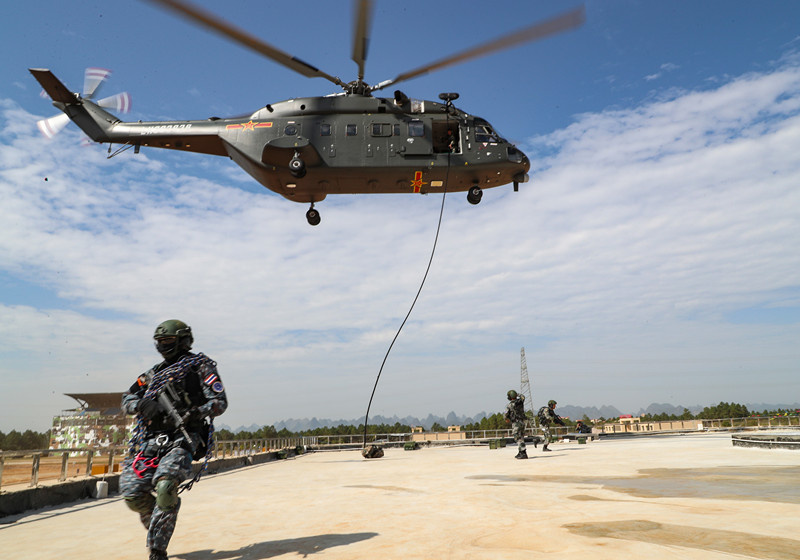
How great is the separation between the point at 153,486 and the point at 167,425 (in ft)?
1.68

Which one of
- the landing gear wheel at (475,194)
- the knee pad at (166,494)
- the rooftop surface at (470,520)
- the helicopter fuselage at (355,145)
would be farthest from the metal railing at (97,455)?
the landing gear wheel at (475,194)

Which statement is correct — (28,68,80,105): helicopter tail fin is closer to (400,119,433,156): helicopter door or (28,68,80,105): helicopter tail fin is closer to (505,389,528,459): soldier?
(400,119,433,156): helicopter door

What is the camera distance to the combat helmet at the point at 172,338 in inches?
190

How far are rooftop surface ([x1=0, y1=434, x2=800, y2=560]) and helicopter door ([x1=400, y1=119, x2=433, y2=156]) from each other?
886 cm

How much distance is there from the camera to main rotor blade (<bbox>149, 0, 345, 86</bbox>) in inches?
433

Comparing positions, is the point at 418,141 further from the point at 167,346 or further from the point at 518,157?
the point at 167,346

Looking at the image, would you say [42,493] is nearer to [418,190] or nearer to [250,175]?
[250,175]

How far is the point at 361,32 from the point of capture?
12.8m

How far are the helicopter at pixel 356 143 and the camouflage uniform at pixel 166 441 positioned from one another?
33.9ft

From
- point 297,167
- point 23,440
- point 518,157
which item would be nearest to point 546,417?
point 518,157

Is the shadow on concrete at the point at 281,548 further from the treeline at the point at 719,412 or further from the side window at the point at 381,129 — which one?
the treeline at the point at 719,412

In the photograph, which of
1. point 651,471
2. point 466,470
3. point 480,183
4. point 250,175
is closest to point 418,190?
point 480,183

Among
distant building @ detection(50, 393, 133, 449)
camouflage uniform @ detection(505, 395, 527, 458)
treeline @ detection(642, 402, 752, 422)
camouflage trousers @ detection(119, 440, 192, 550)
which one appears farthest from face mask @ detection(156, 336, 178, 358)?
treeline @ detection(642, 402, 752, 422)

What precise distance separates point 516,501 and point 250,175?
12528mm
